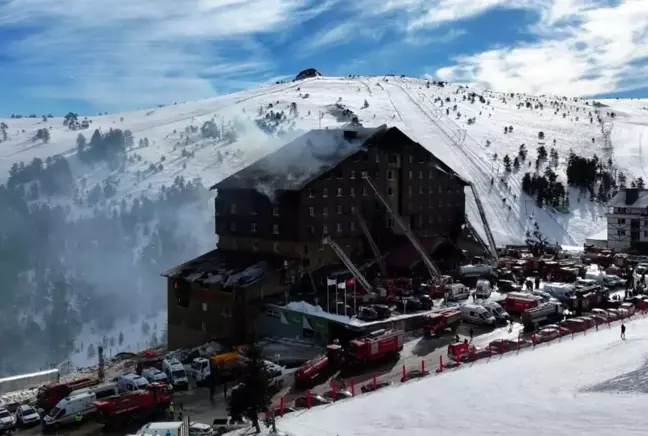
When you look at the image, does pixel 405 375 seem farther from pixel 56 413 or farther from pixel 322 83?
pixel 322 83

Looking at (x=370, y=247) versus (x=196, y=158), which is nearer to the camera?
(x=370, y=247)

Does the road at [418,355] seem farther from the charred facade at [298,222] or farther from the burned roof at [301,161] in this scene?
the burned roof at [301,161]

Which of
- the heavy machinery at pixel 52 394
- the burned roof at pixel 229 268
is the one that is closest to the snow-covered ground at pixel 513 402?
the heavy machinery at pixel 52 394

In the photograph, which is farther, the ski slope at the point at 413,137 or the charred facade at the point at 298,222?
the ski slope at the point at 413,137

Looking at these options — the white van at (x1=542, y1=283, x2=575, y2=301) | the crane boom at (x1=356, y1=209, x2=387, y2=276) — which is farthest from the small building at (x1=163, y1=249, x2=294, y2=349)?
the white van at (x1=542, y1=283, x2=575, y2=301)

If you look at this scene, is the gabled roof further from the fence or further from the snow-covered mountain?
the snow-covered mountain

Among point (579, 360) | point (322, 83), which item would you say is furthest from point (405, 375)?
point (322, 83)
